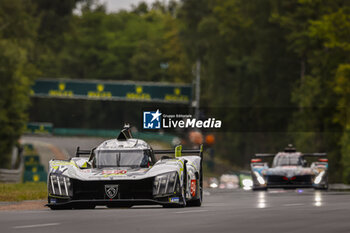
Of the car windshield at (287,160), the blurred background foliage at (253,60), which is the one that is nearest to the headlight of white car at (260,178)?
the car windshield at (287,160)

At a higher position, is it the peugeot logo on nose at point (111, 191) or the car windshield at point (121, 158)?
the car windshield at point (121, 158)

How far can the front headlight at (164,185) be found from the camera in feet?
51.0

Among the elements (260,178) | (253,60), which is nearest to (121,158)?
(260,178)

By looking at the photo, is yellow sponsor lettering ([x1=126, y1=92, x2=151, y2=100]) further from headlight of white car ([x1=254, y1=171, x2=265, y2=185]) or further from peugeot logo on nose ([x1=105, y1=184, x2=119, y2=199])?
peugeot logo on nose ([x1=105, y1=184, x2=119, y2=199])

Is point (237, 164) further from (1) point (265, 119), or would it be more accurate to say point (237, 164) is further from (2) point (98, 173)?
(2) point (98, 173)

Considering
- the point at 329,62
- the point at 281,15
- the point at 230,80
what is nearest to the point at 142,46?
the point at 230,80

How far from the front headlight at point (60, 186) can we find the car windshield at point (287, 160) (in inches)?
625

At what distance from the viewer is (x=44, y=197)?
21984mm

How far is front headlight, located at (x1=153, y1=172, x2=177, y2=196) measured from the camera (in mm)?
15555

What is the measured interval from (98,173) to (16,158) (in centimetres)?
5810

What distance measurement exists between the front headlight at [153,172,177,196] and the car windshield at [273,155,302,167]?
1535 cm

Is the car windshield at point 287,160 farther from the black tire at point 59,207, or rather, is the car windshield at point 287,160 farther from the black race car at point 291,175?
the black tire at point 59,207

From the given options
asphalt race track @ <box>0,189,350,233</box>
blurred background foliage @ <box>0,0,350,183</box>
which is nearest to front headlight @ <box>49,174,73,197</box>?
asphalt race track @ <box>0,189,350,233</box>

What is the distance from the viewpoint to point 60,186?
15.6m
